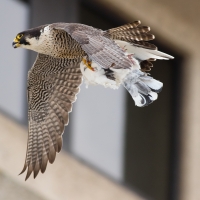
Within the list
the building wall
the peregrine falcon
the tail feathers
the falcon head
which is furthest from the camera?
the building wall

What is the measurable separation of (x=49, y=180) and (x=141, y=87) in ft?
7.21

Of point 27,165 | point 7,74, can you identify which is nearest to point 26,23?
point 7,74

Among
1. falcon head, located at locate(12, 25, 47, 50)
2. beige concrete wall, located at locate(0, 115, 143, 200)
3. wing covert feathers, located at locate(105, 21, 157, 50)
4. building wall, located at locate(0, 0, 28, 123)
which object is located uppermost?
wing covert feathers, located at locate(105, 21, 157, 50)

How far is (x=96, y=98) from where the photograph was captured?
415 inches

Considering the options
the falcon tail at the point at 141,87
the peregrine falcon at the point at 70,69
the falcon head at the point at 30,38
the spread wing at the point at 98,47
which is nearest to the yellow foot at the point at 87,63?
the peregrine falcon at the point at 70,69

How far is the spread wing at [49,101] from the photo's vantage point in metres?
8.20

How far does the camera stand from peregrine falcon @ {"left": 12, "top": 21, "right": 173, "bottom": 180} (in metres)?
7.10

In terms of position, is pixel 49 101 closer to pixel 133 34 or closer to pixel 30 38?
pixel 30 38

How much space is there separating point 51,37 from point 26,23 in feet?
7.92

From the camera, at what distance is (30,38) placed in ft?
25.0

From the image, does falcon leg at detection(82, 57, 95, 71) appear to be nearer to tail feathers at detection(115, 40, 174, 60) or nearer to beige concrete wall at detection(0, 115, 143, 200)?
tail feathers at detection(115, 40, 174, 60)

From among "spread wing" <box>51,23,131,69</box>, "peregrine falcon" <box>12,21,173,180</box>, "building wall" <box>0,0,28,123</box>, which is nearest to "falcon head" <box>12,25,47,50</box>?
"peregrine falcon" <box>12,21,173,180</box>

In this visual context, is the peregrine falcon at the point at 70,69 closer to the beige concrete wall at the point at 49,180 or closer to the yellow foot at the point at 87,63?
the yellow foot at the point at 87,63

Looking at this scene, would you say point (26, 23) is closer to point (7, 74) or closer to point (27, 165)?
point (7, 74)
